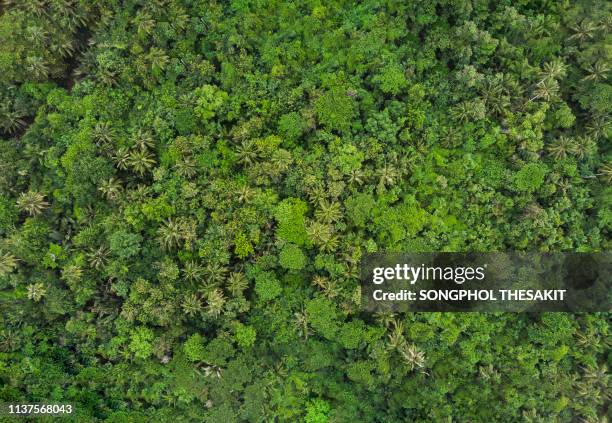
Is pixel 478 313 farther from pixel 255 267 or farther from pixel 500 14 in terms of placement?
pixel 500 14

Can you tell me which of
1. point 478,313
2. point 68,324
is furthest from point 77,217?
point 478,313

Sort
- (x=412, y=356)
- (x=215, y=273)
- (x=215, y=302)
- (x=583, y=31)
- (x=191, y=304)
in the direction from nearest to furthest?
(x=215, y=302) → (x=412, y=356) → (x=191, y=304) → (x=215, y=273) → (x=583, y=31)

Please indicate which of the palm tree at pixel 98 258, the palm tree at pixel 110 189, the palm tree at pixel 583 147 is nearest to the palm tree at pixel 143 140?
the palm tree at pixel 110 189

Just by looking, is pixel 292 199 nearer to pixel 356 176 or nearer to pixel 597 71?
pixel 356 176

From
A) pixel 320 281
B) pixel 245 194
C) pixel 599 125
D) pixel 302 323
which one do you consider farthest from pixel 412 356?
pixel 599 125

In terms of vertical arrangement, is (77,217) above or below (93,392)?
above

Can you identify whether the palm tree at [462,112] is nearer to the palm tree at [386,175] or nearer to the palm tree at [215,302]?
the palm tree at [386,175]

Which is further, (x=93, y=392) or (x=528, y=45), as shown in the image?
(x=528, y=45)
